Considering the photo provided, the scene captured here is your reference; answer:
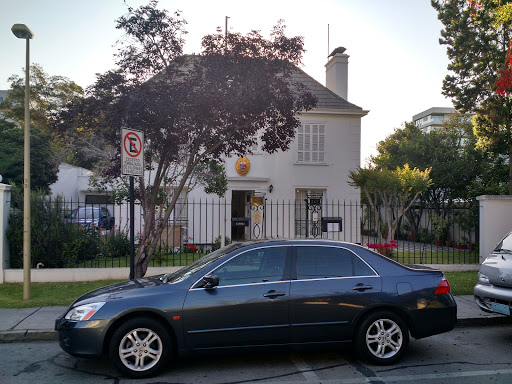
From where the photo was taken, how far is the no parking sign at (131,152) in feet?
22.8

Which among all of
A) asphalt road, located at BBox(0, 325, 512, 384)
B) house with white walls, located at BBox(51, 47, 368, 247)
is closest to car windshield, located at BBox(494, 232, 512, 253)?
asphalt road, located at BBox(0, 325, 512, 384)

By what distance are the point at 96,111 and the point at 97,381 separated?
5.02 meters

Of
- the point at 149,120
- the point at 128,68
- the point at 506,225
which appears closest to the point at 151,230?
the point at 149,120

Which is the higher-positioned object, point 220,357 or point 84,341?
point 84,341

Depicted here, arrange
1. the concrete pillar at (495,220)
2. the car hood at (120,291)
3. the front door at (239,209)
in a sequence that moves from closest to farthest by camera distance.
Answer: the car hood at (120,291) → the concrete pillar at (495,220) → the front door at (239,209)

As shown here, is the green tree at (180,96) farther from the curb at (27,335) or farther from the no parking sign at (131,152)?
the curb at (27,335)

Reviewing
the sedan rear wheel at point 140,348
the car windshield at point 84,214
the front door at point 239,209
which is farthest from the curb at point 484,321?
the front door at point 239,209

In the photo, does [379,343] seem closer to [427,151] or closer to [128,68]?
[128,68]

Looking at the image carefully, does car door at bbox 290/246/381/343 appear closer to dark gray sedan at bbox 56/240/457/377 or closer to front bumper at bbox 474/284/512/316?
dark gray sedan at bbox 56/240/457/377

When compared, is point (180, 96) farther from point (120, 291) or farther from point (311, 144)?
point (311, 144)

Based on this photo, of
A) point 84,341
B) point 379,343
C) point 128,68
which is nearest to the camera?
point 84,341

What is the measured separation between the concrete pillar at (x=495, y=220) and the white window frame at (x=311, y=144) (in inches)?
288

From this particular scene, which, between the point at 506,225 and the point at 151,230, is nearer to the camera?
the point at 151,230

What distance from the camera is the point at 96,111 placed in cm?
838
